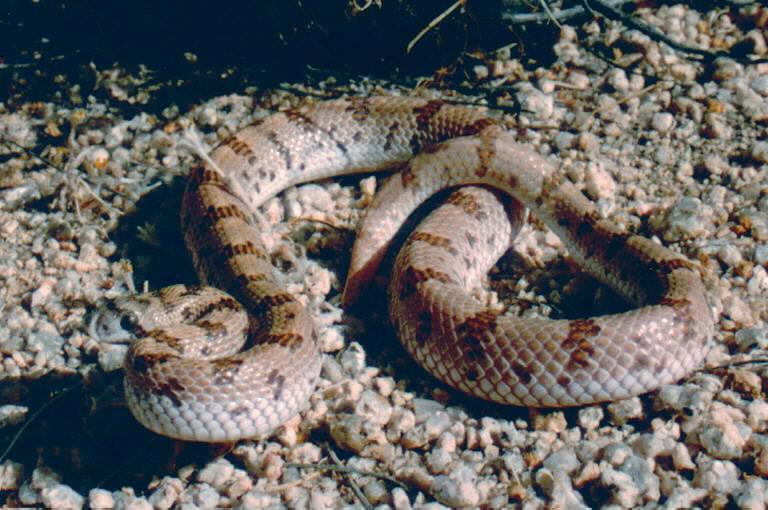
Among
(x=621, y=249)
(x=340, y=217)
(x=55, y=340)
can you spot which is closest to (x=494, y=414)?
(x=621, y=249)

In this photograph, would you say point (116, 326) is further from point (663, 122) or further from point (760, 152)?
point (760, 152)

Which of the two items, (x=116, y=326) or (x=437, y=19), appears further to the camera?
(x=437, y=19)

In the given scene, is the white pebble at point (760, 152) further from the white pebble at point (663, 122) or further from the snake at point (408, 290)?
the snake at point (408, 290)

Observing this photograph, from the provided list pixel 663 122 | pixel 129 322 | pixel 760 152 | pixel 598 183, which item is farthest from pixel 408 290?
pixel 760 152

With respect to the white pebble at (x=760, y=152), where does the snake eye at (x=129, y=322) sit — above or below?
below

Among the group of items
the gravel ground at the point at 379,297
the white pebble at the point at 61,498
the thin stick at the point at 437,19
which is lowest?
the white pebble at the point at 61,498

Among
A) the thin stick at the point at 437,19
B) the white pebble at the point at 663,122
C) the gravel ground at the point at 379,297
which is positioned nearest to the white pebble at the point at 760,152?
the gravel ground at the point at 379,297

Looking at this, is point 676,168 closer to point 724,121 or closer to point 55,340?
point 724,121
